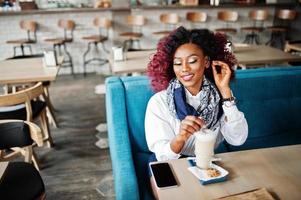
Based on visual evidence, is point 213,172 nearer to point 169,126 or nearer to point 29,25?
point 169,126

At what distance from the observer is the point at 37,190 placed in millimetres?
1592

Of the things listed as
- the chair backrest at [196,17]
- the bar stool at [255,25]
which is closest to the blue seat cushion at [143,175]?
the chair backrest at [196,17]

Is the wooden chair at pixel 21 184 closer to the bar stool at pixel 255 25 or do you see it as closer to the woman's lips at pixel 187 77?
the woman's lips at pixel 187 77

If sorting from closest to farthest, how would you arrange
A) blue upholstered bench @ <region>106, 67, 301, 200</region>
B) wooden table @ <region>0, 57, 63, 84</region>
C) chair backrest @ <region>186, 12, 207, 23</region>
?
blue upholstered bench @ <region>106, 67, 301, 200</region> → wooden table @ <region>0, 57, 63, 84</region> → chair backrest @ <region>186, 12, 207, 23</region>

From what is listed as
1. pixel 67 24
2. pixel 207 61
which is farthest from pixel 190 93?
pixel 67 24

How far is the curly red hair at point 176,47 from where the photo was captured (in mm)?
1534

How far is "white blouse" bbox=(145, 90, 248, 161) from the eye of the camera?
146cm

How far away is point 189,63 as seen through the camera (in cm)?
149

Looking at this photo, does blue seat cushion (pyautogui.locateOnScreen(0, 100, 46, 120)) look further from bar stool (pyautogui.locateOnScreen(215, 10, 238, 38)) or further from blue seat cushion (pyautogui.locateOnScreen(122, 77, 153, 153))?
bar stool (pyautogui.locateOnScreen(215, 10, 238, 38))

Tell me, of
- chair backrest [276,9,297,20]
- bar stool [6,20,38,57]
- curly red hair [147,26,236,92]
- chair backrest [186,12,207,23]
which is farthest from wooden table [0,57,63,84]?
chair backrest [276,9,297,20]

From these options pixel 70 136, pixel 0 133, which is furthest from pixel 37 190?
pixel 70 136

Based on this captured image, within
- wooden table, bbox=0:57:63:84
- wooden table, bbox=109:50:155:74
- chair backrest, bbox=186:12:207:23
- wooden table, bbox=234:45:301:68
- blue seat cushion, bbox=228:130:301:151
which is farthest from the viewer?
chair backrest, bbox=186:12:207:23

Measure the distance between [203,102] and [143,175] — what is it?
0.65 metres

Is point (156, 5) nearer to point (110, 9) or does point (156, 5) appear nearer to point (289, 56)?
point (110, 9)
